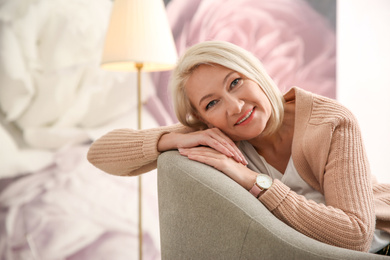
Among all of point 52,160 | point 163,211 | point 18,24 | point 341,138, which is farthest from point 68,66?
point 341,138

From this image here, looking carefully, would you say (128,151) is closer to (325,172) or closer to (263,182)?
(263,182)

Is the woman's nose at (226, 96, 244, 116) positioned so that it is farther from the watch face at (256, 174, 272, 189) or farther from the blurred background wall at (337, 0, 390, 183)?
the blurred background wall at (337, 0, 390, 183)

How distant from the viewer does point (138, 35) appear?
1775 millimetres

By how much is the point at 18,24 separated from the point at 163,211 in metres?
1.50

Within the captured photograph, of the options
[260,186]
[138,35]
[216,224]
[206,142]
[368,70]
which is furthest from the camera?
[368,70]

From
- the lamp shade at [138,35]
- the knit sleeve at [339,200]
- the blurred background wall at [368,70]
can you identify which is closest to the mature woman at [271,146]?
the knit sleeve at [339,200]

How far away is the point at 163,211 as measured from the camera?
1142 millimetres

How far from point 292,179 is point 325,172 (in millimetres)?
149

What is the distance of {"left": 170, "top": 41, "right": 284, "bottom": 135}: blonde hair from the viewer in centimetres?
124

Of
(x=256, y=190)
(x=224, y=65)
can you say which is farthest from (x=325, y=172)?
(x=224, y=65)

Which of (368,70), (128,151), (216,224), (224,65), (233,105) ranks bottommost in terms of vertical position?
(368,70)

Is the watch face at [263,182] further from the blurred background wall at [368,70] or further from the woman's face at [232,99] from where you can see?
the blurred background wall at [368,70]

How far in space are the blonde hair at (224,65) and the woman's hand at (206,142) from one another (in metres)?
0.16

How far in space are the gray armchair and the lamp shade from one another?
77 centimetres
